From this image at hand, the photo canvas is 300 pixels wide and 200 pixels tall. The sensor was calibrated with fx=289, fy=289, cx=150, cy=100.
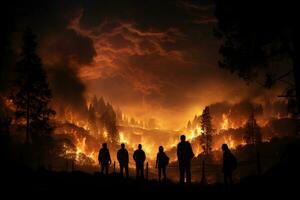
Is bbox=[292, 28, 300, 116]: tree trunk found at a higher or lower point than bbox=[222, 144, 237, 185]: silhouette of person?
higher

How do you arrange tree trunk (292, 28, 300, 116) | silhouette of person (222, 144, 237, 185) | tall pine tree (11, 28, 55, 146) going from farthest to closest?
tall pine tree (11, 28, 55, 146) → tree trunk (292, 28, 300, 116) → silhouette of person (222, 144, 237, 185)

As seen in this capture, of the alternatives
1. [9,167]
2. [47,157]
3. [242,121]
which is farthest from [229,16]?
[242,121]

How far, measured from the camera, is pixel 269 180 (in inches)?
480

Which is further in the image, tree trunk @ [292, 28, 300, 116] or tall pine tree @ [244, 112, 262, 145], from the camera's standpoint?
tall pine tree @ [244, 112, 262, 145]

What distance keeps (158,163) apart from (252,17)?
10.1m

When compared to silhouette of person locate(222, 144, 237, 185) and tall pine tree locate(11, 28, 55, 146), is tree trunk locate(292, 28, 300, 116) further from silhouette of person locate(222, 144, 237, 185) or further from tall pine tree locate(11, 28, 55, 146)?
tall pine tree locate(11, 28, 55, 146)

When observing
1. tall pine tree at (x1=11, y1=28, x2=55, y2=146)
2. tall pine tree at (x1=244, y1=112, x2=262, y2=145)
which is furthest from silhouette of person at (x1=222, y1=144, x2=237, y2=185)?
tall pine tree at (x1=244, y1=112, x2=262, y2=145)

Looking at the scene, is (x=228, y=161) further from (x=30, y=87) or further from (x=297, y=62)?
(x=30, y=87)

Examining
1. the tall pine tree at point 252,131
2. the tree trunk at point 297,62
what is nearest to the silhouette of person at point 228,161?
the tree trunk at point 297,62

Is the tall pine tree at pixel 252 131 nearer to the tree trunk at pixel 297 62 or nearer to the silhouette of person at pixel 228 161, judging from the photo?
the tree trunk at pixel 297 62

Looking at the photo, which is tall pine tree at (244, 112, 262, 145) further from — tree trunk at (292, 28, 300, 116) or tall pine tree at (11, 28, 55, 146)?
tree trunk at (292, 28, 300, 116)

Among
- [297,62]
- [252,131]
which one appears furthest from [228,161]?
[252,131]

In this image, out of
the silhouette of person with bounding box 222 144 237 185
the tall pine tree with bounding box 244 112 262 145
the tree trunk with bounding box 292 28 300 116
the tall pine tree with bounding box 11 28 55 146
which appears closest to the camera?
the silhouette of person with bounding box 222 144 237 185

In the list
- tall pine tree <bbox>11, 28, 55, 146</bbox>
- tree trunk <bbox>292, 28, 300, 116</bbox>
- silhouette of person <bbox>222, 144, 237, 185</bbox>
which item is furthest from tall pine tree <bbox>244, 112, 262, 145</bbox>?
silhouette of person <bbox>222, 144, 237, 185</bbox>
